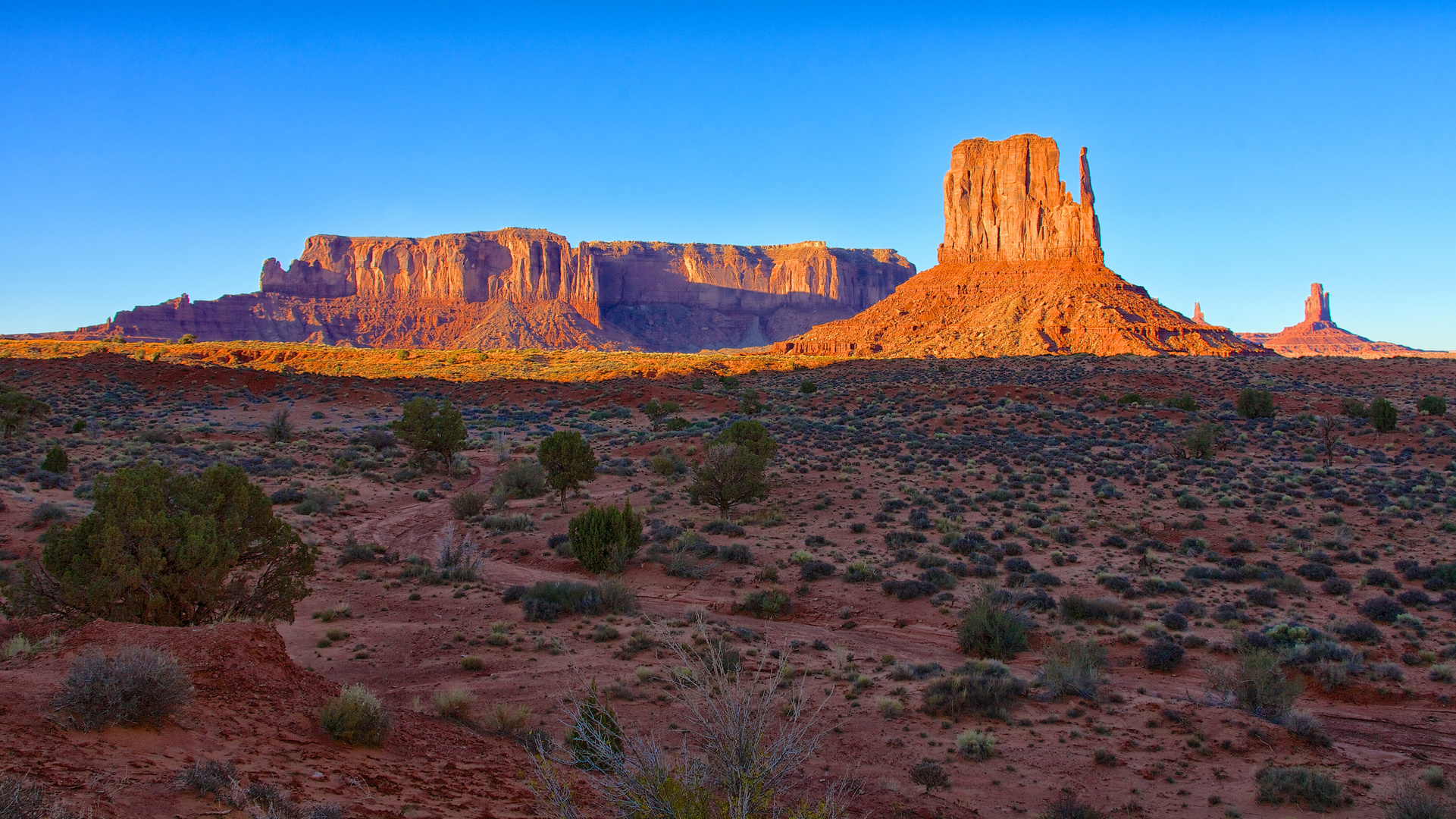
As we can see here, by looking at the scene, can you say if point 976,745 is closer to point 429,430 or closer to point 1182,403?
point 429,430

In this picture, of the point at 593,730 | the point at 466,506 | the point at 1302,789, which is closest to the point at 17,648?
the point at 593,730

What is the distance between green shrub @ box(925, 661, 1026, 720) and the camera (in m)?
8.85

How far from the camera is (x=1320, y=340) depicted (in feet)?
552

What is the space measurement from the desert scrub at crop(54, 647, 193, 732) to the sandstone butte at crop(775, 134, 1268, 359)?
7871cm

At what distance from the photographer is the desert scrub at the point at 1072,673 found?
9250 mm

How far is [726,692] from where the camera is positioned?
15.4ft

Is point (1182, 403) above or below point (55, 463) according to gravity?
above

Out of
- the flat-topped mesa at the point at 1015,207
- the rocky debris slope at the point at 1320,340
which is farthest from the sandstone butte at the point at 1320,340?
the flat-topped mesa at the point at 1015,207

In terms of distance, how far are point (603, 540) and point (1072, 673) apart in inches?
363

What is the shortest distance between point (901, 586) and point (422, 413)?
62.7 feet

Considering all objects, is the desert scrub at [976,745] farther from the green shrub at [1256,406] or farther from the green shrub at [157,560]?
the green shrub at [1256,406]

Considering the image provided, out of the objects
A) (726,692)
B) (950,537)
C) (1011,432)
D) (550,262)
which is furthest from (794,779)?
(550,262)

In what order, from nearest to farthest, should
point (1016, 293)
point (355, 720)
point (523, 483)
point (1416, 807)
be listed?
point (1416, 807) → point (355, 720) → point (523, 483) → point (1016, 293)

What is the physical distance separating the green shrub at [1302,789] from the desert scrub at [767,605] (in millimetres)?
7275
